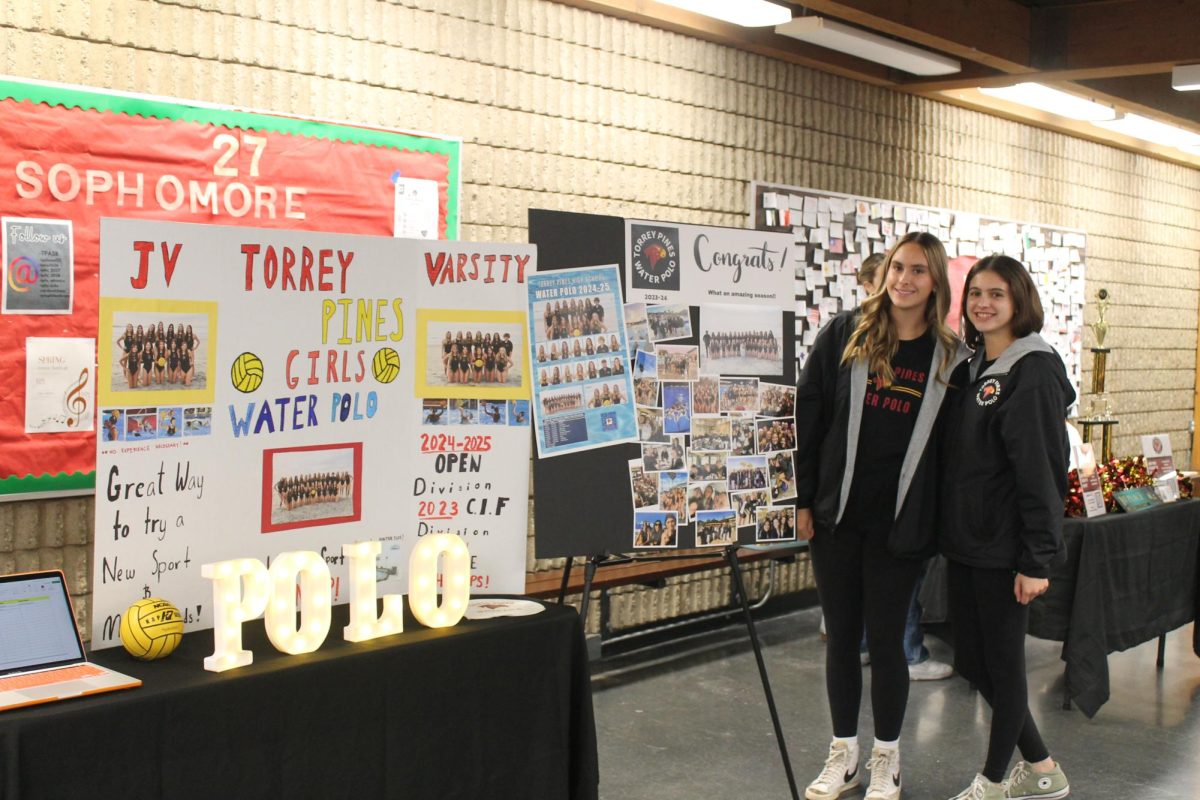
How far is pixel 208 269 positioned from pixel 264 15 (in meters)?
2.04

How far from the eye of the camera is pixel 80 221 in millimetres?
3705

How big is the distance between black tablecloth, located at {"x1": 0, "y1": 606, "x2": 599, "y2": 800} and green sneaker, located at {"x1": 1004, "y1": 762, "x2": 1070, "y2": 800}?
5.42ft

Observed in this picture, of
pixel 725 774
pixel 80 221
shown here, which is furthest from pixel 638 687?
pixel 80 221

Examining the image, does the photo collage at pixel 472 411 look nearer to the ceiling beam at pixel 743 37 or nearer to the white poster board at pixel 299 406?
the white poster board at pixel 299 406

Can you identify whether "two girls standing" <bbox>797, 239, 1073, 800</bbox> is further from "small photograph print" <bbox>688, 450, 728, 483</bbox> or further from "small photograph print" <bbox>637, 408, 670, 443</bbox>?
"small photograph print" <bbox>637, 408, 670, 443</bbox>

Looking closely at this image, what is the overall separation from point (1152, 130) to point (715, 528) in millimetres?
6439

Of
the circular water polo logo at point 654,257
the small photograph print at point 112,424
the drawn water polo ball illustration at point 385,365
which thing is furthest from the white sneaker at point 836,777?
the small photograph print at point 112,424

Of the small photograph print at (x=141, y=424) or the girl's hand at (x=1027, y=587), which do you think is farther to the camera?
the girl's hand at (x=1027, y=587)

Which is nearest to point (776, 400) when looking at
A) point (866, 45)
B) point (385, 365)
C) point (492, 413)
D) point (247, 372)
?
point (492, 413)

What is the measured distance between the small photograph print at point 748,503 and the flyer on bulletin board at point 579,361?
428 mm

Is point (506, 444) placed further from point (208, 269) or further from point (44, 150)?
point (44, 150)

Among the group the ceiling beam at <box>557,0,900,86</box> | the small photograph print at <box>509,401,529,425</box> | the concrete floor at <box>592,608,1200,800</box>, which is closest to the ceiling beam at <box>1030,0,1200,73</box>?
the ceiling beam at <box>557,0,900,86</box>

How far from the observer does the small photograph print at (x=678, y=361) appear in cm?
332

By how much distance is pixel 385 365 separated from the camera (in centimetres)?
275
